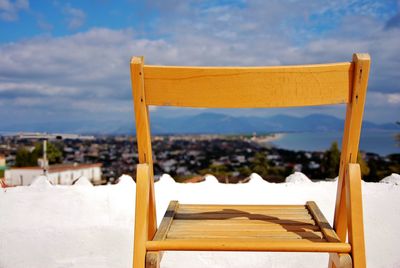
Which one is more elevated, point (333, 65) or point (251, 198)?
point (333, 65)

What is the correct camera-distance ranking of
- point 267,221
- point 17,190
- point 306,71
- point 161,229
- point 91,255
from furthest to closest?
point 17,190 < point 91,255 < point 267,221 < point 161,229 < point 306,71

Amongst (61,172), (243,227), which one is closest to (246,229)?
(243,227)

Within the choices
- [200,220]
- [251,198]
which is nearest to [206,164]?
[251,198]

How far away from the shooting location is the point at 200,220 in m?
1.59

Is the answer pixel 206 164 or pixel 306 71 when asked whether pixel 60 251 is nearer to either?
pixel 306 71

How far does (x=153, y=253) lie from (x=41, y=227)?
158 centimetres

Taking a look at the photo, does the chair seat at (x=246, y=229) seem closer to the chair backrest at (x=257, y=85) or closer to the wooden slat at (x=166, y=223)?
the wooden slat at (x=166, y=223)

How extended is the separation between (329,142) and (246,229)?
1610 centimetres

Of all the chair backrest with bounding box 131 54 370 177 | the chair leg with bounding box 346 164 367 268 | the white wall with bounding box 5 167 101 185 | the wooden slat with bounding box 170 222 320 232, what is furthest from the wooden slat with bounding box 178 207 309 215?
the white wall with bounding box 5 167 101 185

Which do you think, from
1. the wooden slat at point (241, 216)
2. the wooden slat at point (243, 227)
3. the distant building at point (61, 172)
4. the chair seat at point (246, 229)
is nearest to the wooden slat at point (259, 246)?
the chair seat at point (246, 229)

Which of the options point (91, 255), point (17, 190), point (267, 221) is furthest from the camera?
point (17, 190)

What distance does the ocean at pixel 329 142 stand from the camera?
778 cm

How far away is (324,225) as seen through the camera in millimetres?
1487

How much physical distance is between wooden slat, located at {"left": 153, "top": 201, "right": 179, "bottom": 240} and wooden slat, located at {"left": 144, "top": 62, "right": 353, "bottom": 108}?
1.37 feet
